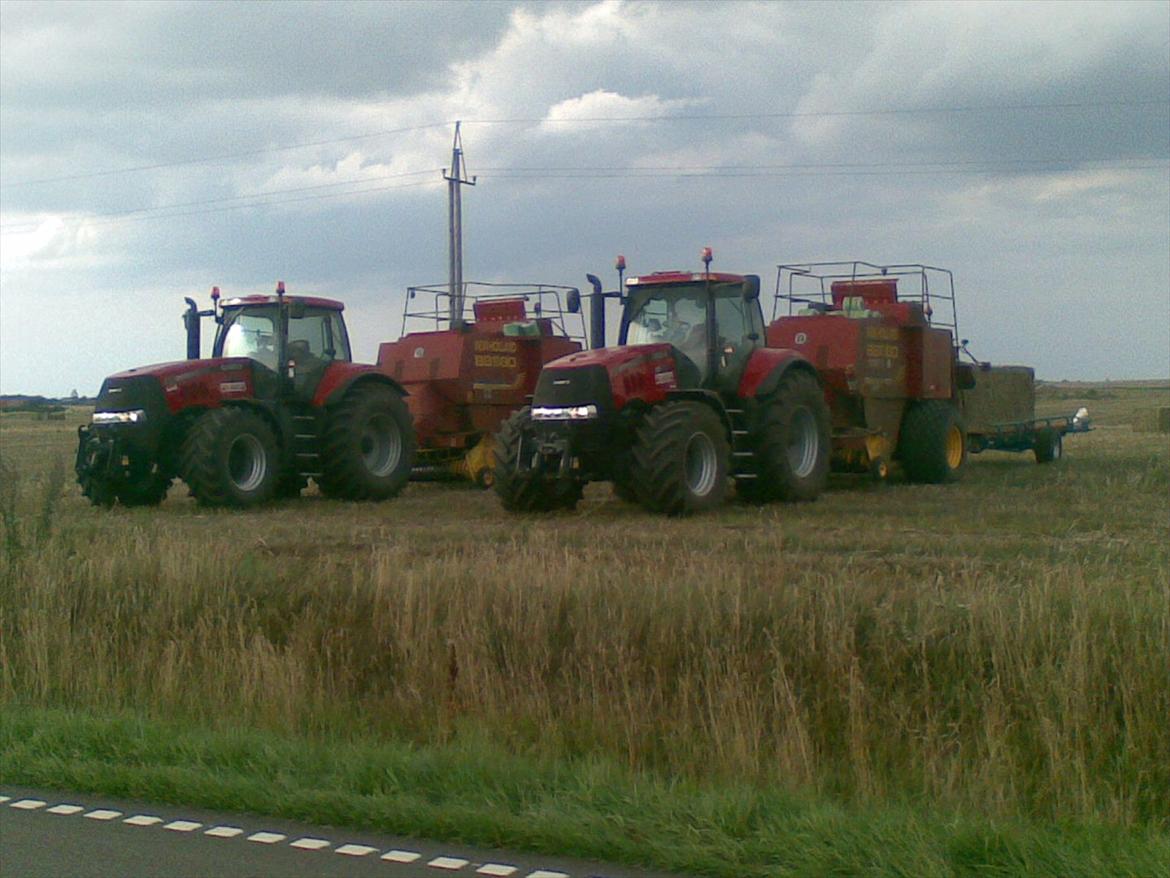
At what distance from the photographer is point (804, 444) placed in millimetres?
17406

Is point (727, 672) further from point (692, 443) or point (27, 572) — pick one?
point (692, 443)

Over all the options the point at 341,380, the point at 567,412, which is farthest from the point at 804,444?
the point at 341,380

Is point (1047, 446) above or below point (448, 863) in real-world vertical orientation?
above

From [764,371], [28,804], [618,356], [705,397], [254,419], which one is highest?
[618,356]

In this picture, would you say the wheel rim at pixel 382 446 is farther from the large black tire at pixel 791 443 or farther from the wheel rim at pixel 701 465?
the wheel rim at pixel 701 465

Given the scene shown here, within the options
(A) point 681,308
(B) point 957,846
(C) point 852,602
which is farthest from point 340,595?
(A) point 681,308

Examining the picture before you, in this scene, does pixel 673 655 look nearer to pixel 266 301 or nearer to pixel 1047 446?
pixel 266 301

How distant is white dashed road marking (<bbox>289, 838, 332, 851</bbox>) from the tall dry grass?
157cm

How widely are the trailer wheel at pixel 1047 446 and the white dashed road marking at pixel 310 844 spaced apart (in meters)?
19.8

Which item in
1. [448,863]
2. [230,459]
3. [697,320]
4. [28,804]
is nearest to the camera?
[448,863]

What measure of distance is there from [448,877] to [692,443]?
10.7 m

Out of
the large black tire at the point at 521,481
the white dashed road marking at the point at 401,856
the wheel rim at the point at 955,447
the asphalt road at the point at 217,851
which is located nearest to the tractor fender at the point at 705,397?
the large black tire at the point at 521,481

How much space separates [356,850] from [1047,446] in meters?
20.2

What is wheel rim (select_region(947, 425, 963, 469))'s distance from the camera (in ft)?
68.5
